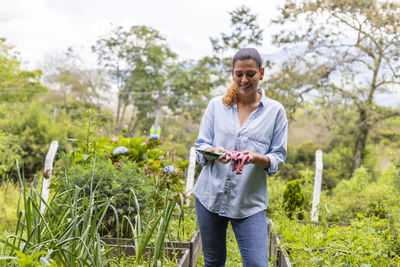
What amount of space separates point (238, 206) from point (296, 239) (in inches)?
34.4

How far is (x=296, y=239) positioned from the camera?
97.9 inches

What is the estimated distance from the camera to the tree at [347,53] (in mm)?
10352

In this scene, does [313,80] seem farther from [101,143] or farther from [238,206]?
[238,206]

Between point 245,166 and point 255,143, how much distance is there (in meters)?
0.12

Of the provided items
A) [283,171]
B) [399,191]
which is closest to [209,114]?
[399,191]

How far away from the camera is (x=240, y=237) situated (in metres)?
1.83

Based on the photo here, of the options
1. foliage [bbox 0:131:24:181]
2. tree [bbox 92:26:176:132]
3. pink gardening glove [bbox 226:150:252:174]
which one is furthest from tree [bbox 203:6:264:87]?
pink gardening glove [bbox 226:150:252:174]

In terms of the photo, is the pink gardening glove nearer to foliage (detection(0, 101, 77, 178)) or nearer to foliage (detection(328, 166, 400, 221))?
foliage (detection(328, 166, 400, 221))

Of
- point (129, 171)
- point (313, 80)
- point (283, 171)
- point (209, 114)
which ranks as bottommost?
point (283, 171)

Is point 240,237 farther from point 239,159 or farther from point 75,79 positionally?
point 75,79

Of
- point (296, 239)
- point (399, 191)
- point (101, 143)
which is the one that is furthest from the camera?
point (399, 191)

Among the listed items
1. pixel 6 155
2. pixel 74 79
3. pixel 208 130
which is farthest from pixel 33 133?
pixel 74 79

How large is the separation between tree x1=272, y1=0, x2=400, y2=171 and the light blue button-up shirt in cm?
968

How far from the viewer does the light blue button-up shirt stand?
183 centimetres
